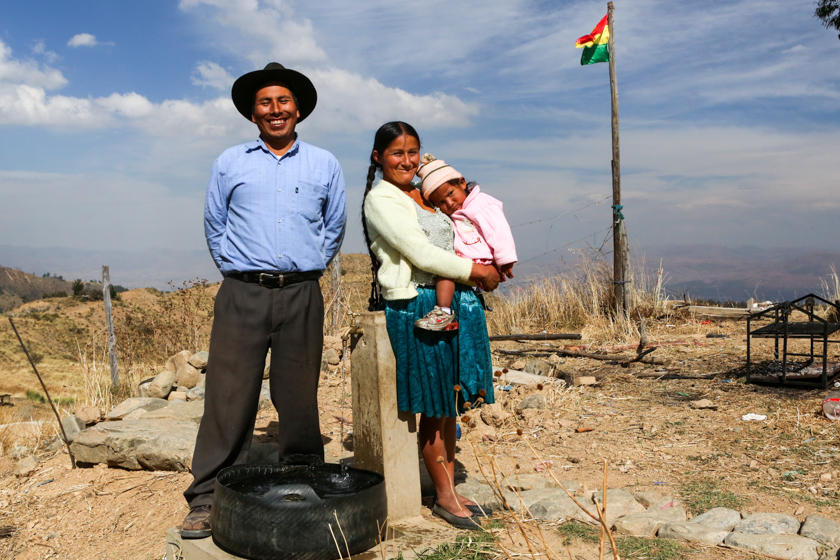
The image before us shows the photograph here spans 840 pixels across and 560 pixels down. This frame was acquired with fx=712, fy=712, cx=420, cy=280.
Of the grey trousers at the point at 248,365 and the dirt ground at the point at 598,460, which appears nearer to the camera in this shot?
the grey trousers at the point at 248,365

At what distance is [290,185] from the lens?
349 cm

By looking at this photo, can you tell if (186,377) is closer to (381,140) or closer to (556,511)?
(556,511)

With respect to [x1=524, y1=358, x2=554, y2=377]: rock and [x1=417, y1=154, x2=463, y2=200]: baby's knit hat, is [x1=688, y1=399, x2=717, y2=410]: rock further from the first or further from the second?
[x1=417, y1=154, x2=463, y2=200]: baby's knit hat

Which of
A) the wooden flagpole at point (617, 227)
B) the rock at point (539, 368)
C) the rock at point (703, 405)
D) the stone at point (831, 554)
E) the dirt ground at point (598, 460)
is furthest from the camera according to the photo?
the wooden flagpole at point (617, 227)

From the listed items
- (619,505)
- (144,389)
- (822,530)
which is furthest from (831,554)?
(144,389)

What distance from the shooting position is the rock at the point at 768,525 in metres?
3.69

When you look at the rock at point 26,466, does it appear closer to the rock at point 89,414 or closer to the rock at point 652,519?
the rock at point 89,414

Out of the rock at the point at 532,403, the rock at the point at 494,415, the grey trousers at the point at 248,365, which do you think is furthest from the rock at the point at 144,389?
the grey trousers at the point at 248,365

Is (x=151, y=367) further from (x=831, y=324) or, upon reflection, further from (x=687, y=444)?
(x=831, y=324)

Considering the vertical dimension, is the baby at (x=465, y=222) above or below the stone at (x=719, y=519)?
above

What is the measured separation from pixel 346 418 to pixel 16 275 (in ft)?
210

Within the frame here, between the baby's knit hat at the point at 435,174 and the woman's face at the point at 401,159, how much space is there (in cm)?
6

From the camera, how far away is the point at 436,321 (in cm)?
321

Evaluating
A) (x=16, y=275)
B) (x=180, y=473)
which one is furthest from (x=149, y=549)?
(x=16, y=275)
